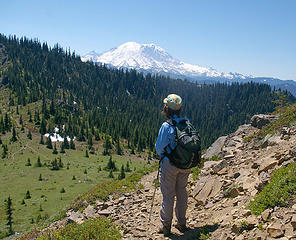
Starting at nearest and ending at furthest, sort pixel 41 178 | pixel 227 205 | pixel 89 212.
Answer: pixel 227 205
pixel 89 212
pixel 41 178

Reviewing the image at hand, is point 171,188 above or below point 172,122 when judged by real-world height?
below

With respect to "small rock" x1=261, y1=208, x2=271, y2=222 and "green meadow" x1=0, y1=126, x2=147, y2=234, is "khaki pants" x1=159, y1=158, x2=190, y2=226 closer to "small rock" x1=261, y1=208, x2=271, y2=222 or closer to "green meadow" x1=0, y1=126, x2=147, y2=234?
"small rock" x1=261, y1=208, x2=271, y2=222

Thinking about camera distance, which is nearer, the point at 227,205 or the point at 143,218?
the point at 227,205

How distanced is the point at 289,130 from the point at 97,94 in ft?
627

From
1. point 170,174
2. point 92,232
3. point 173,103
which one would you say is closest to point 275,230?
point 170,174

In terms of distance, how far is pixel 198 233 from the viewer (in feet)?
20.6

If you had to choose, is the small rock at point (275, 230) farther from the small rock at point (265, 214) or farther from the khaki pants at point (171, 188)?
the khaki pants at point (171, 188)

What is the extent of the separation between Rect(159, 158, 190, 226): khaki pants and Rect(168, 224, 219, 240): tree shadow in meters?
0.32

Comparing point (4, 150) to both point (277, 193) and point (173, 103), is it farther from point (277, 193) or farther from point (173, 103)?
point (277, 193)

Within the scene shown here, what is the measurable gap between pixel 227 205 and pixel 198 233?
1428 mm

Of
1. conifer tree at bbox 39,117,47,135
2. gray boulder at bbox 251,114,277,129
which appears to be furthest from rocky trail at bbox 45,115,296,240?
conifer tree at bbox 39,117,47,135

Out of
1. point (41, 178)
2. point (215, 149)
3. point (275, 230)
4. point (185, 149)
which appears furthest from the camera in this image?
point (41, 178)

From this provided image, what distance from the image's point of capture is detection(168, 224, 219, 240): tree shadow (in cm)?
610

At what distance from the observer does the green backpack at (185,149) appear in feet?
19.4
